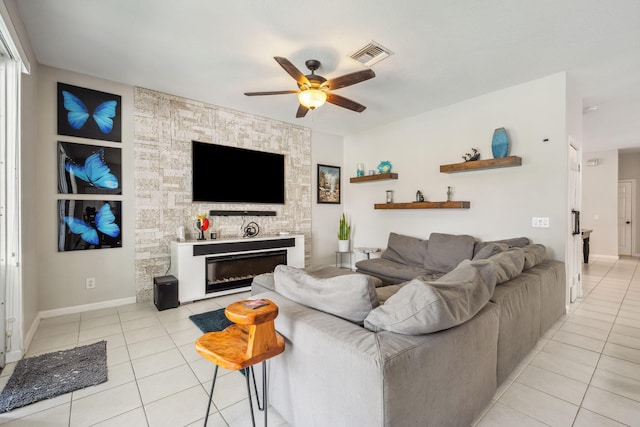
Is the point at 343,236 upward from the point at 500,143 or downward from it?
downward

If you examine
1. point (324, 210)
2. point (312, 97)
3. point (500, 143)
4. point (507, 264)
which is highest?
point (312, 97)

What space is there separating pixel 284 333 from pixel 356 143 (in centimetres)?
465

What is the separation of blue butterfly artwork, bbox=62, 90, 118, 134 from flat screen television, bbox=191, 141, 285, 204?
3.14ft

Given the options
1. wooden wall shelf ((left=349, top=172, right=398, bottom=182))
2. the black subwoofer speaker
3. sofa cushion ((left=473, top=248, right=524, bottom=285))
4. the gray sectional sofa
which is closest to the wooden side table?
the gray sectional sofa

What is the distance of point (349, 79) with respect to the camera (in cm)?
263

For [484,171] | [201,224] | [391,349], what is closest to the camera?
[391,349]

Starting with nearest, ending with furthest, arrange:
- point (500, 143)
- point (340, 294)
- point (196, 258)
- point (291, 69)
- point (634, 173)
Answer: point (340, 294)
point (291, 69)
point (500, 143)
point (196, 258)
point (634, 173)

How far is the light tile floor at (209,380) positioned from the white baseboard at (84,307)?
9cm

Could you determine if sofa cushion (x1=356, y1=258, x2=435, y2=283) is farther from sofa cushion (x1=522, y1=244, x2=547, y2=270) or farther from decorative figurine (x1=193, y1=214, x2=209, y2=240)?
decorative figurine (x1=193, y1=214, x2=209, y2=240)

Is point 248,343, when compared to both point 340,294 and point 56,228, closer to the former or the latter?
point 340,294

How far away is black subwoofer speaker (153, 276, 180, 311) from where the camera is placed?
3.30 metres

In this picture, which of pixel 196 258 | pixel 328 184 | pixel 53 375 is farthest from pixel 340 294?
pixel 328 184

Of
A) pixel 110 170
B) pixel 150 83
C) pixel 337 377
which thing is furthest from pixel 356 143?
pixel 337 377

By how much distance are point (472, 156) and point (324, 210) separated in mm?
2681
